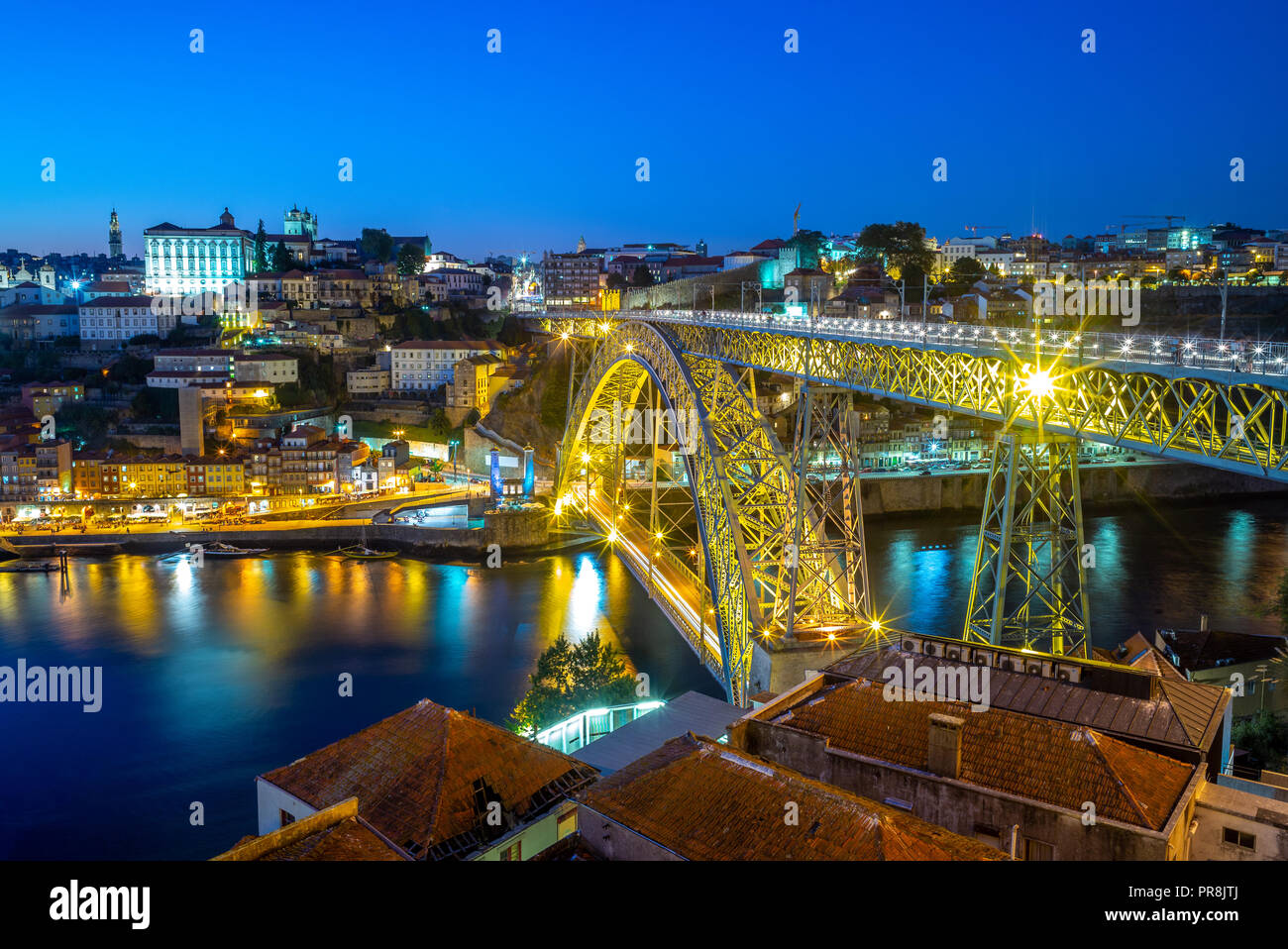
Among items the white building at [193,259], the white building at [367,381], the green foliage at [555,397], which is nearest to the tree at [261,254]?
the white building at [193,259]

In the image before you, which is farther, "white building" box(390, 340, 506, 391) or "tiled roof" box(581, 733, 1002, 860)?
"white building" box(390, 340, 506, 391)

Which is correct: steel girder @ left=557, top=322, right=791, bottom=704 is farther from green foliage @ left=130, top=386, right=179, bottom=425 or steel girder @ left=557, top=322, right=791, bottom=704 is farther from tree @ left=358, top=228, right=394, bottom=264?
tree @ left=358, top=228, right=394, bottom=264

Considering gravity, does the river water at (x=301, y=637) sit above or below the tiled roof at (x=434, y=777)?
below

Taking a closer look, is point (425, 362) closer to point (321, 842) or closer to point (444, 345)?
point (444, 345)

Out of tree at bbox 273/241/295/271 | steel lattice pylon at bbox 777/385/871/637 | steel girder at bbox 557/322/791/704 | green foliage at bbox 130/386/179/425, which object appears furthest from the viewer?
tree at bbox 273/241/295/271

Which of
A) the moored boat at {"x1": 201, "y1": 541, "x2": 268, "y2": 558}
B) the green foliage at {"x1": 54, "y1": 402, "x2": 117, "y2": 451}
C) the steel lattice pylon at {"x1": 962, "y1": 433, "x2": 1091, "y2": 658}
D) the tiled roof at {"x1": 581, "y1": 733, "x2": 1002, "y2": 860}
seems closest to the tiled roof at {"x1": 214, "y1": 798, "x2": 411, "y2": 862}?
the tiled roof at {"x1": 581, "y1": 733, "x2": 1002, "y2": 860}

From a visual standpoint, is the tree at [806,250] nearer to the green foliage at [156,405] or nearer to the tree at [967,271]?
the tree at [967,271]
